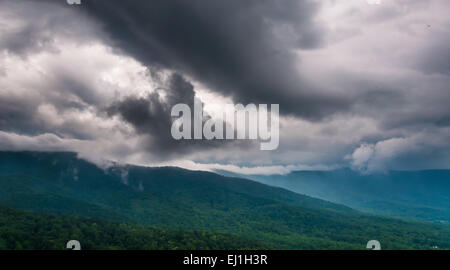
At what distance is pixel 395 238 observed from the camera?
19975 centimetres
